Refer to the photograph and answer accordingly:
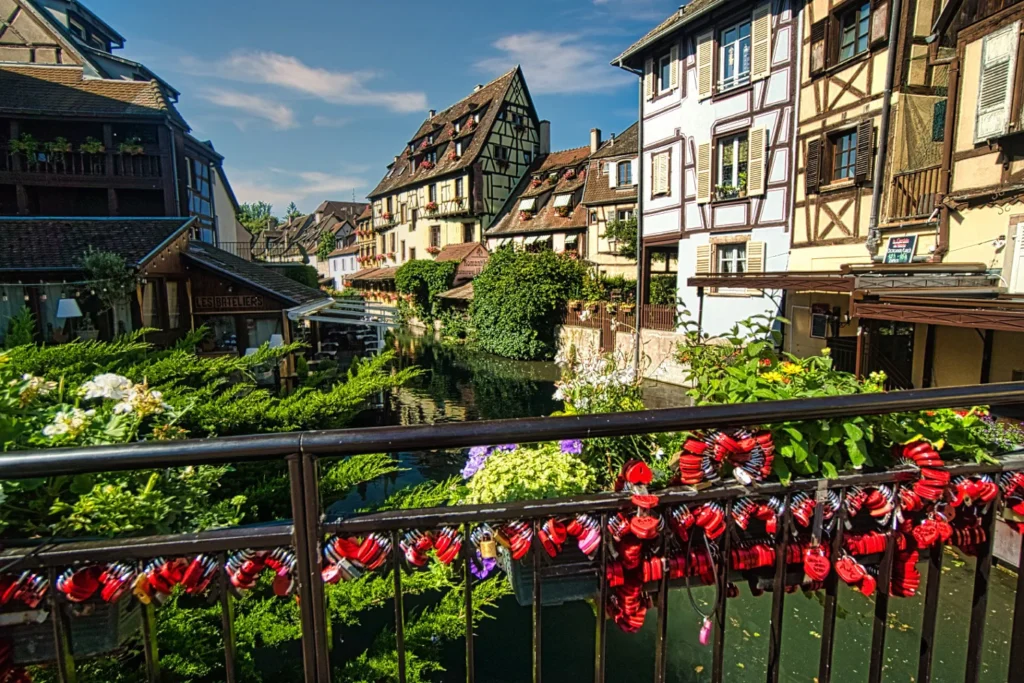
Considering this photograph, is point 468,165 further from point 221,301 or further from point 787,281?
point 787,281

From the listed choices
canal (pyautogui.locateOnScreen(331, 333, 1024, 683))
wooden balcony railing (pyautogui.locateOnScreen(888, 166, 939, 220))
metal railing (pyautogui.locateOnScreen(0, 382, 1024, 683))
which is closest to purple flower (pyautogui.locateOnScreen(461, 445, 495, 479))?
metal railing (pyautogui.locateOnScreen(0, 382, 1024, 683))

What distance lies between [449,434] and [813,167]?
13.8 metres

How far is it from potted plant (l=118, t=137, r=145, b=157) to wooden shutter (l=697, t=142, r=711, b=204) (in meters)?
18.3

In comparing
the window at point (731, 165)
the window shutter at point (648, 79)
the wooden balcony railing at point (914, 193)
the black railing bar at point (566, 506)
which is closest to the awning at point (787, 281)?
the wooden balcony railing at point (914, 193)

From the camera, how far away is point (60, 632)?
48.4 inches

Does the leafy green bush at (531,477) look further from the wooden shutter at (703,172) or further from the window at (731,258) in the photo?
the wooden shutter at (703,172)

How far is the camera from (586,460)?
8.70 ft

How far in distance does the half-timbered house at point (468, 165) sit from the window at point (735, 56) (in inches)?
697

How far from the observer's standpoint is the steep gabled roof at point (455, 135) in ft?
102

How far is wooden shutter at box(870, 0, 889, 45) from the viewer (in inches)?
410

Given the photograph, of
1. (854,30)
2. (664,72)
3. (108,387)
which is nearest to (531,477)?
(108,387)

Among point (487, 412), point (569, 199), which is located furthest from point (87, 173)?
point (569, 199)

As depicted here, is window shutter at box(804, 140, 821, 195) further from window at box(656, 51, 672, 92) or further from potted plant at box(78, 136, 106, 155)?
potted plant at box(78, 136, 106, 155)

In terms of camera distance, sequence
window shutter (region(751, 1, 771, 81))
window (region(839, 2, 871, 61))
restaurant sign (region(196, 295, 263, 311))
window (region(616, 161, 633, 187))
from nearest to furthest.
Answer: window (region(839, 2, 871, 61)) < window shutter (region(751, 1, 771, 81)) < restaurant sign (region(196, 295, 263, 311)) < window (region(616, 161, 633, 187))
